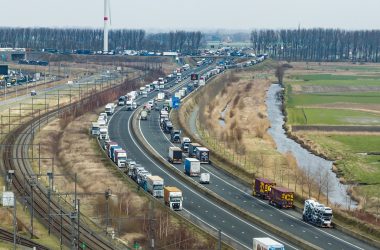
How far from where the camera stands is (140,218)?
1479 inches

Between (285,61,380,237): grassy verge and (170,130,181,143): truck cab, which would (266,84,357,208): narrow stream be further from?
(170,130,181,143): truck cab

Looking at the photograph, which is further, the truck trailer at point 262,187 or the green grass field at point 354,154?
the green grass field at point 354,154

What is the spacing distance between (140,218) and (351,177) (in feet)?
71.5

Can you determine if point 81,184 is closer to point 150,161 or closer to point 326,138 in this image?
point 150,161

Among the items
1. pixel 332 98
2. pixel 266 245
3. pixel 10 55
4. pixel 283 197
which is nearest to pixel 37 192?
pixel 283 197

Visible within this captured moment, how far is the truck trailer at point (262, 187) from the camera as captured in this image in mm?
44219

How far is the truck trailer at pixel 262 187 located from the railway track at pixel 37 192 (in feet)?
34.4

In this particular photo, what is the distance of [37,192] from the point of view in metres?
45.1

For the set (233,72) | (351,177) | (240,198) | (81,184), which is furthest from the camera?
(233,72)

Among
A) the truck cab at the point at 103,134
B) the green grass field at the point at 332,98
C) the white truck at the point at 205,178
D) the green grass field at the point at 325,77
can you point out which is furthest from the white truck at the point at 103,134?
the green grass field at the point at 325,77

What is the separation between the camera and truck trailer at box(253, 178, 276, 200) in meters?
44.2

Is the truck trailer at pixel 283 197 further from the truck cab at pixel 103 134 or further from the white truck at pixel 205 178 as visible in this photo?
the truck cab at pixel 103 134

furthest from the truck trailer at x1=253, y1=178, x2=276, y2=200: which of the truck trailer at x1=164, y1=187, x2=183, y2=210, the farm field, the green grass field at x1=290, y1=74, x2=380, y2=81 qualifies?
the green grass field at x1=290, y1=74, x2=380, y2=81

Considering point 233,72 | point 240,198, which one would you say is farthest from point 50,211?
point 233,72
